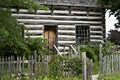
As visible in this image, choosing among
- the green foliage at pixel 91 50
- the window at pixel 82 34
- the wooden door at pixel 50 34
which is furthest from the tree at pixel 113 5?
the wooden door at pixel 50 34

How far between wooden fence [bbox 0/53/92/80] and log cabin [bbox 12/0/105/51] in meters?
8.30

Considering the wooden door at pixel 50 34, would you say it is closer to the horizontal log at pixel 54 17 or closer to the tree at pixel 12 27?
the horizontal log at pixel 54 17

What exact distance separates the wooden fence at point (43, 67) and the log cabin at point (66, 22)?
27.2 ft

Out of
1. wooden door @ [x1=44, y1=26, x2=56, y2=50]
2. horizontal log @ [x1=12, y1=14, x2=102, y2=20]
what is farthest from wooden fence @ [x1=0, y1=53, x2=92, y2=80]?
wooden door @ [x1=44, y1=26, x2=56, y2=50]

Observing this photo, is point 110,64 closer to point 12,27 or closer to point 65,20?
point 12,27

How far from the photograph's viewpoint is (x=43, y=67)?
15414 mm

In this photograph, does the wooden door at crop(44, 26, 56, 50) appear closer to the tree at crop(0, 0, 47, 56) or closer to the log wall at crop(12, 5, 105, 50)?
the log wall at crop(12, 5, 105, 50)

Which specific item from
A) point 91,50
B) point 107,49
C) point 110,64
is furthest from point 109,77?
point 107,49

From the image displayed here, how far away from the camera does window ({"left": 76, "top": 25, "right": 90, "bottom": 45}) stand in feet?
85.4

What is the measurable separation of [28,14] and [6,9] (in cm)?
697

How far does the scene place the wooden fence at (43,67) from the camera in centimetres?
1517

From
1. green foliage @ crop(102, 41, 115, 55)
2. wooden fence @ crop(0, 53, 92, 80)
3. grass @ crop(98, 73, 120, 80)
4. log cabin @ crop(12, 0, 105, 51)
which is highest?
log cabin @ crop(12, 0, 105, 51)

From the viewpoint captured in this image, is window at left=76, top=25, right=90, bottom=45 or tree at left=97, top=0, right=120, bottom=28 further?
tree at left=97, top=0, right=120, bottom=28

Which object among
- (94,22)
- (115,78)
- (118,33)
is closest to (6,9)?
(115,78)
